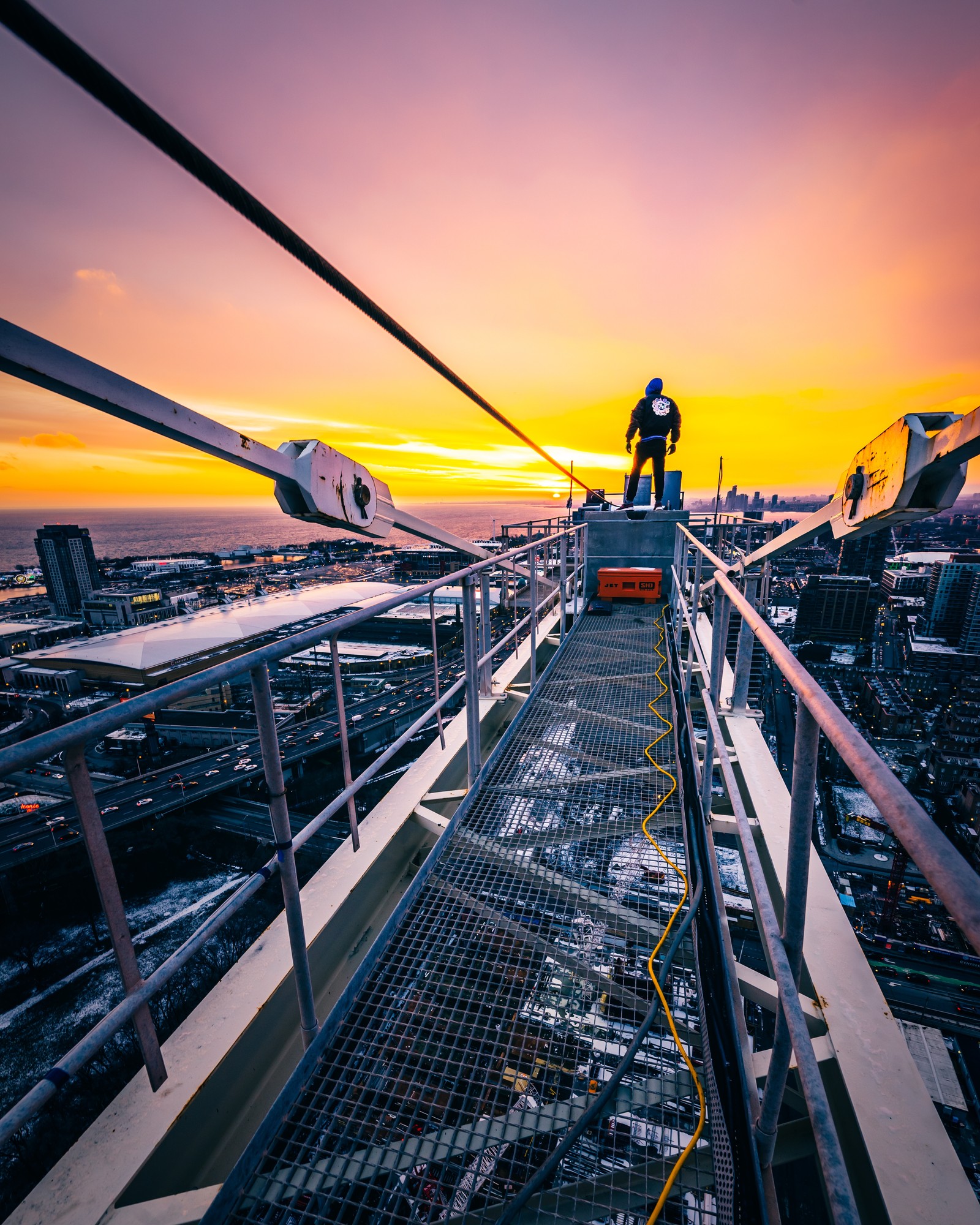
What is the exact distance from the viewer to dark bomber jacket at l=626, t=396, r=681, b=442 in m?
8.32

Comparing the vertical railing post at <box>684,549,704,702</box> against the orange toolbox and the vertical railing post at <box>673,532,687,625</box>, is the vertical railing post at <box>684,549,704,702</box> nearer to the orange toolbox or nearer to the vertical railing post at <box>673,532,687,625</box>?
the vertical railing post at <box>673,532,687,625</box>

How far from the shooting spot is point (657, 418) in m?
8.43

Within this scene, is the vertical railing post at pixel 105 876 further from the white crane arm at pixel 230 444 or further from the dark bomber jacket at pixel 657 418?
the dark bomber jacket at pixel 657 418

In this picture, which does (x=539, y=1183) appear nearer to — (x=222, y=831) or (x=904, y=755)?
(x=222, y=831)

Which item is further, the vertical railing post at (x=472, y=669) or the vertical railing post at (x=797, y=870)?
the vertical railing post at (x=472, y=669)

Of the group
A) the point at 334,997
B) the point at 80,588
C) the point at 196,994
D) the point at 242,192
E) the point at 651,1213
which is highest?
the point at 242,192

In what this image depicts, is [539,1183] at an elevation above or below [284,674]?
above

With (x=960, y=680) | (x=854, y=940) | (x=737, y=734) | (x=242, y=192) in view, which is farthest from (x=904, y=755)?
(x=242, y=192)

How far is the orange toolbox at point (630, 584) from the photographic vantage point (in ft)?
26.9

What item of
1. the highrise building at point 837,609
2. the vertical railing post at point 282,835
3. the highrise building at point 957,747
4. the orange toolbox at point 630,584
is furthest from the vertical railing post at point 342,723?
the highrise building at point 837,609

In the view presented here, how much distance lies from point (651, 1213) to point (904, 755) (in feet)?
98.9

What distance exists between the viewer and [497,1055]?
5.96 feet

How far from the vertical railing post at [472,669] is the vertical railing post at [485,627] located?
49 centimetres

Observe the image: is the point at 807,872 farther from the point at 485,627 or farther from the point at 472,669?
the point at 485,627
